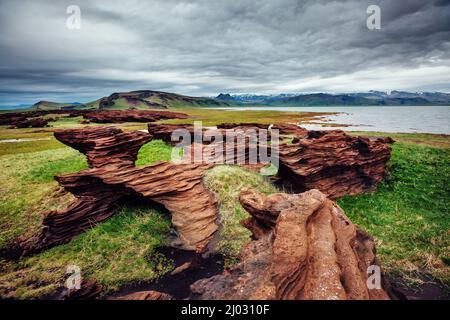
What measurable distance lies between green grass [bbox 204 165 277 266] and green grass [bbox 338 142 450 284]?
760 cm

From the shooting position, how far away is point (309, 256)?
348 inches

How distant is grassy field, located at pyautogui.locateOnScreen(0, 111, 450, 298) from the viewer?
14156 mm

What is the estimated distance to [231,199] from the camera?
19547mm

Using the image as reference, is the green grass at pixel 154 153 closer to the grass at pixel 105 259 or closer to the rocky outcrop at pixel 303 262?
the grass at pixel 105 259

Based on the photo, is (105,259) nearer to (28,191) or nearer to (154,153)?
(28,191)

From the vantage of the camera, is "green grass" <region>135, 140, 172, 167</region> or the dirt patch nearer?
the dirt patch

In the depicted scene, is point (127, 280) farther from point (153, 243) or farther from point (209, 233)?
point (209, 233)

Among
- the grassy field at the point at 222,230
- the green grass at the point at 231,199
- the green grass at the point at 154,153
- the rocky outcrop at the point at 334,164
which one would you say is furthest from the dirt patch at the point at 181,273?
the green grass at the point at 154,153

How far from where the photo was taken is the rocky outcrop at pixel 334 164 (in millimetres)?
22000

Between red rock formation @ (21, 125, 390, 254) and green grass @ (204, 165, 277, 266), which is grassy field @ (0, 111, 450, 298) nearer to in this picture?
green grass @ (204, 165, 277, 266)

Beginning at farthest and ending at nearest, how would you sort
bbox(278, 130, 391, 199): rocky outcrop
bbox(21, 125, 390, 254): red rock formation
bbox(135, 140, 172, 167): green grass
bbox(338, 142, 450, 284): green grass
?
bbox(135, 140, 172, 167): green grass, bbox(278, 130, 391, 199): rocky outcrop, bbox(21, 125, 390, 254): red rock formation, bbox(338, 142, 450, 284): green grass

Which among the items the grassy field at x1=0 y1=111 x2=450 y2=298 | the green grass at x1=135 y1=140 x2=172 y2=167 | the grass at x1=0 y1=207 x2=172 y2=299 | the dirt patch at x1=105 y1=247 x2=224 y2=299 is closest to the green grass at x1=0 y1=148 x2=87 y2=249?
the grassy field at x1=0 y1=111 x2=450 y2=298
